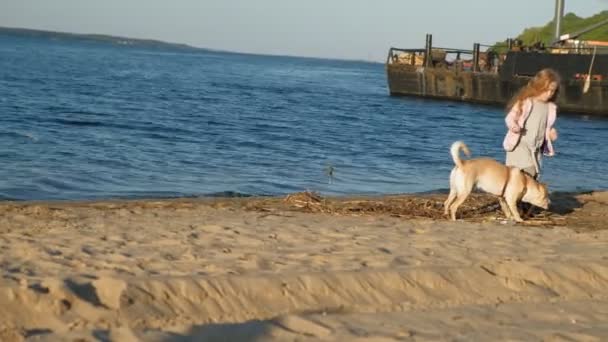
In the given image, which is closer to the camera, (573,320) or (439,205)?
(573,320)

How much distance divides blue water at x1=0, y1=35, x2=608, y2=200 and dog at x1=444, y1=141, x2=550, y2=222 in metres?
3.89

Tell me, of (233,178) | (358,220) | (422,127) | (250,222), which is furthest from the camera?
(422,127)

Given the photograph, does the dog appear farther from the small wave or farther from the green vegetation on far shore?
the green vegetation on far shore

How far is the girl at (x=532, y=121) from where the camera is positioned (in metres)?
8.78

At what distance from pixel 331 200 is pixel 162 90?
2766 cm

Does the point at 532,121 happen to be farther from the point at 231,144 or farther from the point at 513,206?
the point at 231,144

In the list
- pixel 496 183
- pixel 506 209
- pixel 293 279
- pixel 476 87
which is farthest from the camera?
pixel 476 87

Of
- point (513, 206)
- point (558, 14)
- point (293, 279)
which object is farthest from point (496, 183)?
point (558, 14)

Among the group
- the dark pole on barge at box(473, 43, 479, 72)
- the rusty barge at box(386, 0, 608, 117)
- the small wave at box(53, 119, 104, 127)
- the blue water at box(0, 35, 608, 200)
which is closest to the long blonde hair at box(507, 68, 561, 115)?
the blue water at box(0, 35, 608, 200)

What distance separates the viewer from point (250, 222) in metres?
8.00

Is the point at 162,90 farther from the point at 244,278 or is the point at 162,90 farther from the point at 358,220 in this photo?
the point at 244,278

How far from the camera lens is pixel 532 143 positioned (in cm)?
892

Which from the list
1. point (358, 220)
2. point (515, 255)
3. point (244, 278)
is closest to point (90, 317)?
point (244, 278)

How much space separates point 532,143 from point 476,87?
29090 millimetres
